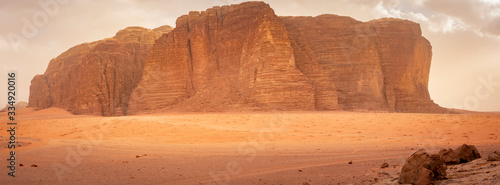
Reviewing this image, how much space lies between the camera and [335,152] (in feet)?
22.2

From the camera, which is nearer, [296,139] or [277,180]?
[277,180]

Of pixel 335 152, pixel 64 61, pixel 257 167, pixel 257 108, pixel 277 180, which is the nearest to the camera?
pixel 277 180

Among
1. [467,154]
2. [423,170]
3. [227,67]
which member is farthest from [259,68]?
[423,170]

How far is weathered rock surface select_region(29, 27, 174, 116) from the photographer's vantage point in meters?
41.3

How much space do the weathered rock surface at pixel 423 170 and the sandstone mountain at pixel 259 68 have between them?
73.7 ft

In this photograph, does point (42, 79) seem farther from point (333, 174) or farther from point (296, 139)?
point (333, 174)

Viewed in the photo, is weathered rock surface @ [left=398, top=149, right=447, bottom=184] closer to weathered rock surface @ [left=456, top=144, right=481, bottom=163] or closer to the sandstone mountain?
weathered rock surface @ [left=456, top=144, right=481, bottom=163]

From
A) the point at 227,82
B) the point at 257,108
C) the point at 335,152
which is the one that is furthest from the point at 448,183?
the point at 227,82

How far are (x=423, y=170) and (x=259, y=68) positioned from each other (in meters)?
24.6

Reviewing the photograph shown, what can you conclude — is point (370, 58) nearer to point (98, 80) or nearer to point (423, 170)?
point (98, 80)

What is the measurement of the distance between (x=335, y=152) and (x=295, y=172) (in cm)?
222

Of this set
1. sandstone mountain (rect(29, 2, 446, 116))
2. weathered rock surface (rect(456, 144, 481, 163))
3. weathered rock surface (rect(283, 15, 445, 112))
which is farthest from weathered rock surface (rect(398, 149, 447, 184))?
weathered rock surface (rect(283, 15, 445, 112))

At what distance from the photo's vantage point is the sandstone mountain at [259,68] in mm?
27891

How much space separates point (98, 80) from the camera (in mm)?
41969
